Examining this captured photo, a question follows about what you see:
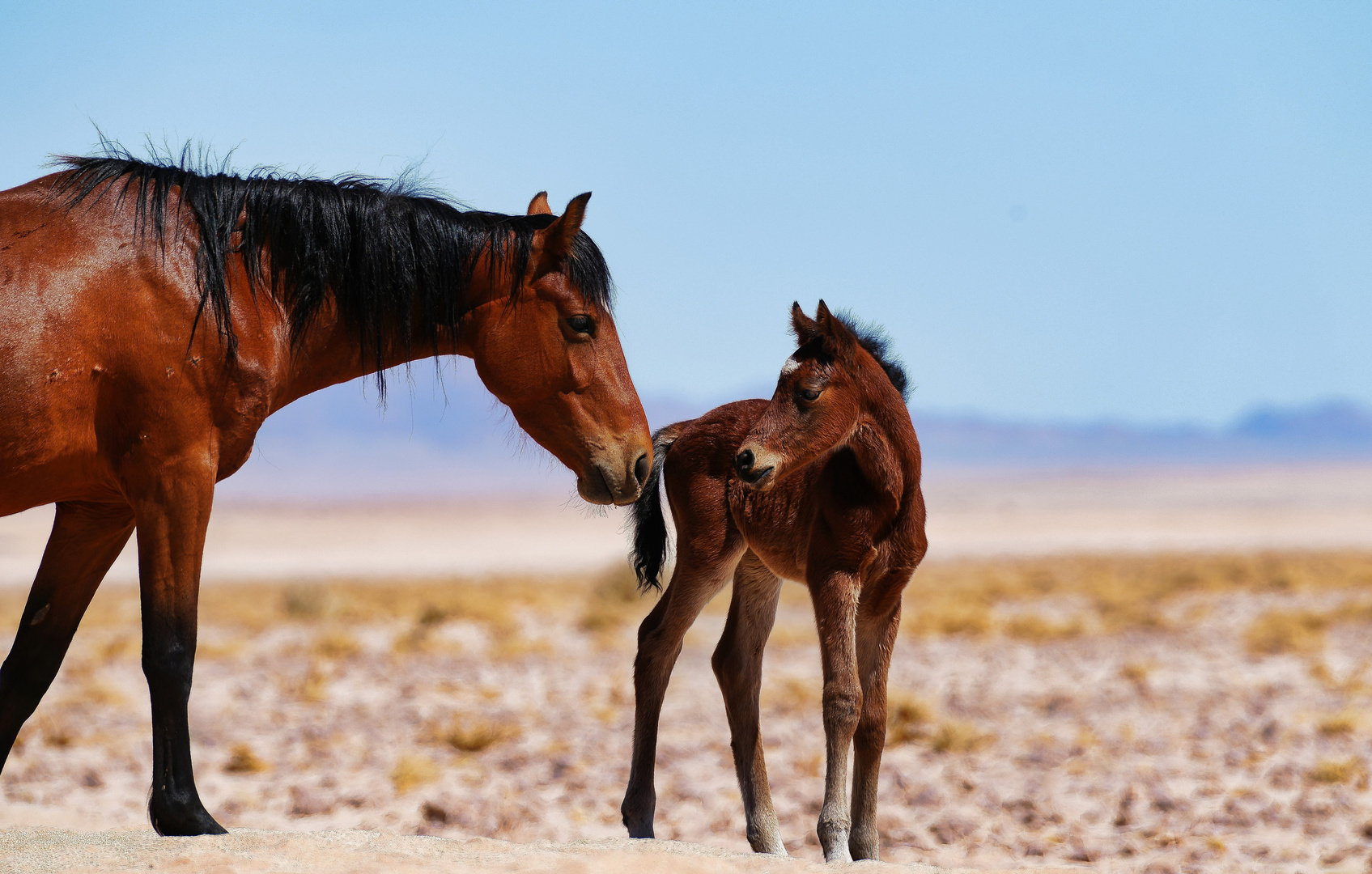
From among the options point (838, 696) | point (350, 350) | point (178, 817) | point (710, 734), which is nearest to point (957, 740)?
point (710, 734)

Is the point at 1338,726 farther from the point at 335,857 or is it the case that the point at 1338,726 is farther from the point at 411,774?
the point at 335,857

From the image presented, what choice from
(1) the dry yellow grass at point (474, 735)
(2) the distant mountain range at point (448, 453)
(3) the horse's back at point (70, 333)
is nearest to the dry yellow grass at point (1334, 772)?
(1) the dry yellow grass at point (474, 735)

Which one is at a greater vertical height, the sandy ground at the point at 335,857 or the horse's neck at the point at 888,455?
the horse's neck at the point at 888,455

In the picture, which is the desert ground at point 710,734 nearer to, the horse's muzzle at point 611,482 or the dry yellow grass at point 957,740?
the dry yellow grass at point 957,740

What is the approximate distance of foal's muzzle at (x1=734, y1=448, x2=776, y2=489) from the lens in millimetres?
4887

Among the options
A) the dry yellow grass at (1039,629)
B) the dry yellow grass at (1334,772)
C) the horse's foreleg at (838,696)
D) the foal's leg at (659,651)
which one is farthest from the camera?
the dry yellow grass at (1039,629)

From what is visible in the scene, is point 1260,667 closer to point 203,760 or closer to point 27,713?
point 203,760

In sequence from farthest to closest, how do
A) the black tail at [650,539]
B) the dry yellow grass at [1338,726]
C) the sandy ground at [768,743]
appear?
1. the dry yellow grass at [1338,726]
2. the sandy ground at [768,743]
3. the black tail at [650,539]

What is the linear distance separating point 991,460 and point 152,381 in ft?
613

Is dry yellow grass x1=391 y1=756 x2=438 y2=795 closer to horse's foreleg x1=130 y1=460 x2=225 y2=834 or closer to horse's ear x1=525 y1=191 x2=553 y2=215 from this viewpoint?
horse's foreleg x1=130 y1=460 x2=225 y2=834

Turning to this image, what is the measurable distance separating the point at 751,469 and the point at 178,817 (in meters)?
2.60

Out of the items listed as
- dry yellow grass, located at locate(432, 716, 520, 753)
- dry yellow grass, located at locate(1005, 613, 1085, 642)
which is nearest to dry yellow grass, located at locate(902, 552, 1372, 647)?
dry yellow grass, located at locate(1005, 613, 1085, 642)

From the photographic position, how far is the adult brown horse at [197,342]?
173 inches

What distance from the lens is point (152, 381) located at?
442cm
